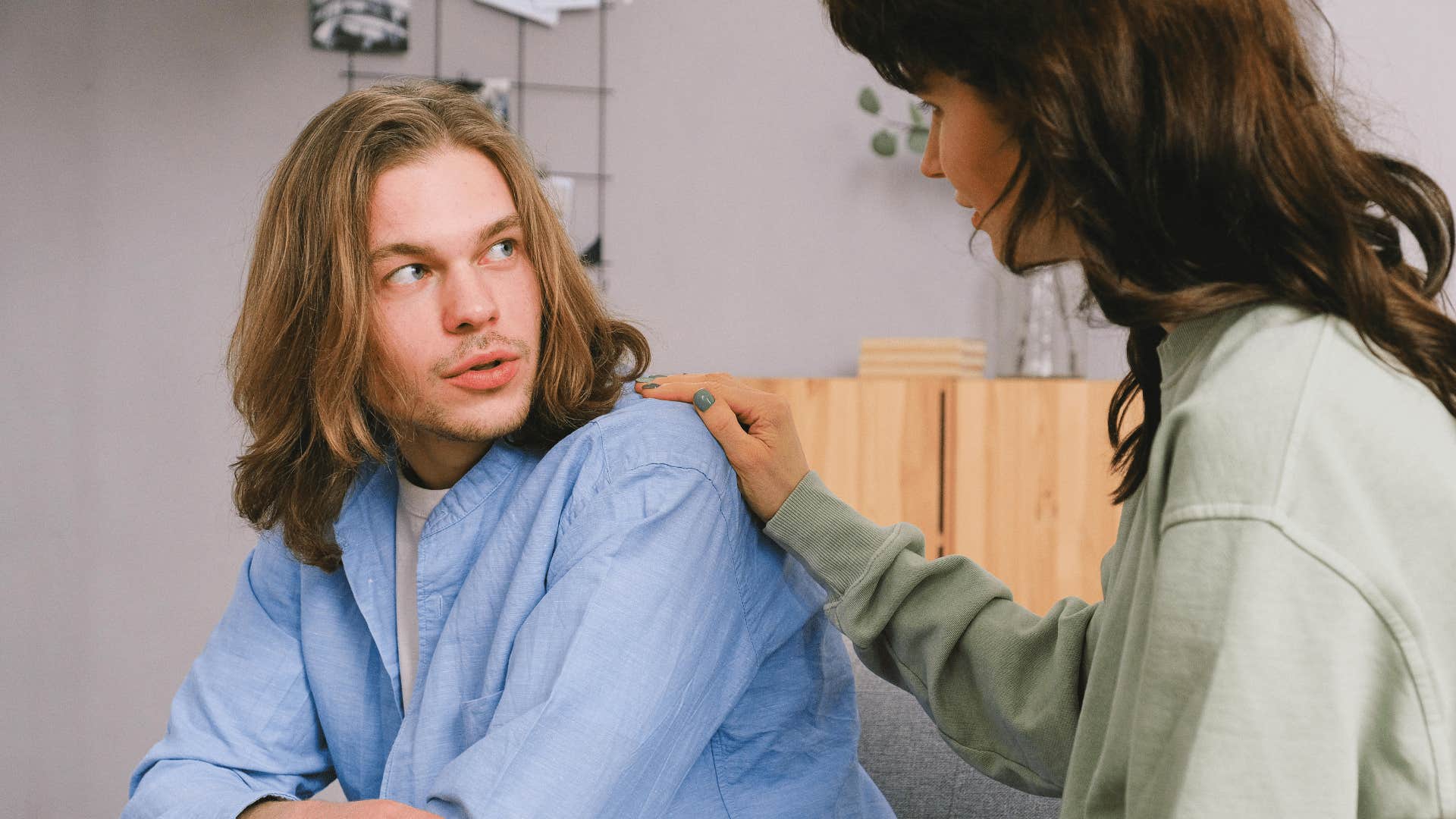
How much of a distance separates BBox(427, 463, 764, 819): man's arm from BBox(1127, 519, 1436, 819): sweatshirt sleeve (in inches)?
19.2

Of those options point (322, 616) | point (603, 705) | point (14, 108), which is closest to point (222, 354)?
point (14, 108)

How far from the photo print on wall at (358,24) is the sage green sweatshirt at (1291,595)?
2.84 m

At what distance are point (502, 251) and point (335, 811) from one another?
0.55 meters

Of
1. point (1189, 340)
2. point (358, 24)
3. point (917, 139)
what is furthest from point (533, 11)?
point (1189, 340)

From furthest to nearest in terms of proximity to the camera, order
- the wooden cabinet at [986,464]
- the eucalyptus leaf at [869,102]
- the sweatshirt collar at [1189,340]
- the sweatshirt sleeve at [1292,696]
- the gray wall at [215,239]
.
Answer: the eucalyptus leaf at [869,102]
the gray wall at [215,239]
the wooden cabinet at [986,464]
the sweatshirt collar at [1189,340]
the sweatshirt sleeve at [1292,696]

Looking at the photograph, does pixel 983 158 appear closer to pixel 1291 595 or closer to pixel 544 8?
pixel 1291 595

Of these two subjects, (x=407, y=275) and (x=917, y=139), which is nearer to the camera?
(x=407, y=275)

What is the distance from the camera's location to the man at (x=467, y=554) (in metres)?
0.95

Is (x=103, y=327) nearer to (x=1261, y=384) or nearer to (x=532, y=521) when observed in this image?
(x=532, y=521)

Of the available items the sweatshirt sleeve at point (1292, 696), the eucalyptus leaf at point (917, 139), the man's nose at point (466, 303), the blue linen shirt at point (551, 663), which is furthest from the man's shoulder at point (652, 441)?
the eucalyptus leaf at point (917, 139)

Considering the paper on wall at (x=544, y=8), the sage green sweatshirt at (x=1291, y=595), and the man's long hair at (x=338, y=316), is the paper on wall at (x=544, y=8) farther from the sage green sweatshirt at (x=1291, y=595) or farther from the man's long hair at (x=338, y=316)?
the sage green sweatshirt at (x=1291, y=595)

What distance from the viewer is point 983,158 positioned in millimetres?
731

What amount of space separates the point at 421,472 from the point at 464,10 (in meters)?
2.18

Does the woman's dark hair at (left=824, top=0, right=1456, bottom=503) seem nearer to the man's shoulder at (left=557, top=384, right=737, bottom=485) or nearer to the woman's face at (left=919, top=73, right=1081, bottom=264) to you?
the woman's face at (left=919, top=73, right=1081, bottom=264)
